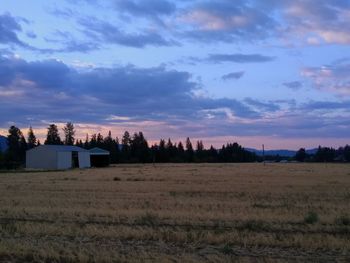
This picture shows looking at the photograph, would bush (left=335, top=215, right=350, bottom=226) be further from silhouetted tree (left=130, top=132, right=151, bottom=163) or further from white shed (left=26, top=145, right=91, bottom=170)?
silhouetted tree (left=130, top=132, right=151, bottom=163)

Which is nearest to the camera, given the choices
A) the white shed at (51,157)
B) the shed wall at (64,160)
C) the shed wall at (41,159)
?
the white shed at (51,157)

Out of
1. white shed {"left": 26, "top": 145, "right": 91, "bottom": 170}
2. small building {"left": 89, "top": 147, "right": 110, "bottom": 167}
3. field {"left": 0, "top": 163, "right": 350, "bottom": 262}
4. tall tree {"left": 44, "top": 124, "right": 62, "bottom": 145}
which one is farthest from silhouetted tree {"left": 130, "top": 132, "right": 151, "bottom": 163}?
field {"left": 0, "top": 163, "right": 350, "bottom": 262}

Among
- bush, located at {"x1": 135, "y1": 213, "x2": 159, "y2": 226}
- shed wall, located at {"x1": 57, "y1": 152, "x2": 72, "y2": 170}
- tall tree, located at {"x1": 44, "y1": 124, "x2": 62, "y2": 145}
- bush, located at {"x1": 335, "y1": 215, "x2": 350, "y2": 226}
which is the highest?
tall tree, located at {"x1": 44, "y1": 124, "x2": 62, "y2": 145}

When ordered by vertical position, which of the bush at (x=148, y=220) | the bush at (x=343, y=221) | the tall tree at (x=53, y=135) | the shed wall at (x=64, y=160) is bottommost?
the bush at (x=343, y=221)

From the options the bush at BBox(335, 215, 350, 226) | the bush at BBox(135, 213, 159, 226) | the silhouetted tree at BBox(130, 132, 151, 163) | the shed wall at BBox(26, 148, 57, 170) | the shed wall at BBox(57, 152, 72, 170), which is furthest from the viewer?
the silhouetted tree at BBox(130, 132, 151, 163)

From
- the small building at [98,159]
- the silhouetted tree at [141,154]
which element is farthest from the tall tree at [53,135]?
the small building at [98,159]

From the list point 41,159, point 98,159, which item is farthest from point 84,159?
point 41,159

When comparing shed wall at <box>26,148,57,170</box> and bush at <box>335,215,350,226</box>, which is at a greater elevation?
shed wall at <box>26,148,57,170</box>

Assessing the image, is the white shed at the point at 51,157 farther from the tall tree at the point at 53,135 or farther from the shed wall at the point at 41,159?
the tall tree at the point at 53,135

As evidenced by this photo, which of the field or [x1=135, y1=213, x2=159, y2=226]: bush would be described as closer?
the field

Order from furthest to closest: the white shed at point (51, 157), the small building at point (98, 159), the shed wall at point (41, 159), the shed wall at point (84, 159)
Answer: the small building at point (98, 159)
the shed wall at point (84, 159)
the shed wall at point (41, 159)
the white shed at point (51, 157)

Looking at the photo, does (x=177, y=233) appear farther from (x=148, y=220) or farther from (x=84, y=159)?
(x=84, y=159)

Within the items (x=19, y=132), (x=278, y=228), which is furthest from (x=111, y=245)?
(x=19, y=132)


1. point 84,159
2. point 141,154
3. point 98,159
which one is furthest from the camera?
point 141,154
